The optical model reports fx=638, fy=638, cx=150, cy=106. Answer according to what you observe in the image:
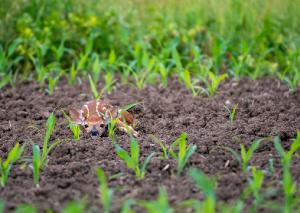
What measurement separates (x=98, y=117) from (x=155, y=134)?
27.9 inches

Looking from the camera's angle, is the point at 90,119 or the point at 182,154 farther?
the point at 90,119

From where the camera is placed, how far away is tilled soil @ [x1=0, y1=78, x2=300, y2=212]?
4391mm

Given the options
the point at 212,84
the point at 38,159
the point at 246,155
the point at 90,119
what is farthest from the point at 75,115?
the point at 246,155

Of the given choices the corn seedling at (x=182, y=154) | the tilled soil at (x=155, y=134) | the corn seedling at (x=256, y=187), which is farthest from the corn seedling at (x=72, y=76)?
the corn seedling at (x=256, y=187)

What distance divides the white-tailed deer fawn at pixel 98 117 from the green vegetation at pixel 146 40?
1.26 metres

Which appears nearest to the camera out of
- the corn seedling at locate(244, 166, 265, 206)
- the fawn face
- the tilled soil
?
the corn seedling at locate(244, 166, 265, 206)

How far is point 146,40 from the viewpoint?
8836 millimetres

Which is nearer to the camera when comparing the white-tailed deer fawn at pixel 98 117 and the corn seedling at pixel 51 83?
the white-tailed deer fawn at pixel 98 117

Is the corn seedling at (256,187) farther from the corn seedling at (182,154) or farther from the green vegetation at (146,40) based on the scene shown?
the green vegetation at (146,40)

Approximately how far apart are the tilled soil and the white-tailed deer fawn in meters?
0.12

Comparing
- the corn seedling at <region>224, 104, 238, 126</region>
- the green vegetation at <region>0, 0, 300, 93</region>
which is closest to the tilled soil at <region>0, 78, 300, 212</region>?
the corn seedling at <region>224, 104, 238, 126</region>

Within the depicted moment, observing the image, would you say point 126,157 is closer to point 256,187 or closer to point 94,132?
point 256,187

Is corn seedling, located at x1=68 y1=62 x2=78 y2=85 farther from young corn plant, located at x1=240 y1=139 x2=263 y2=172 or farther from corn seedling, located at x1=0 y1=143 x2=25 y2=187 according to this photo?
young corn plant, located at x1=240 y1=139 x2=263 y2=172

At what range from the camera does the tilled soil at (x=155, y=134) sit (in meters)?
4.39
